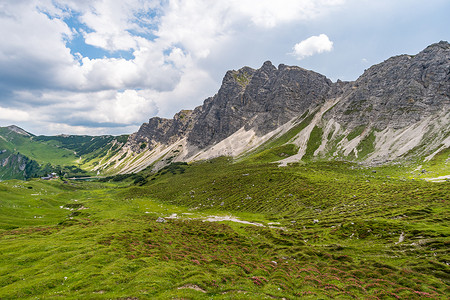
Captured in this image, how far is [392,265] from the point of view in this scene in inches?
1265

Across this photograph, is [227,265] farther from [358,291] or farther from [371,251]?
[371,251]

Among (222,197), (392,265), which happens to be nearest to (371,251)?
(392,265)


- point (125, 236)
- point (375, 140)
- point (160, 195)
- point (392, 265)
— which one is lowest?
point (160, 195)

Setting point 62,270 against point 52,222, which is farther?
point 52,222

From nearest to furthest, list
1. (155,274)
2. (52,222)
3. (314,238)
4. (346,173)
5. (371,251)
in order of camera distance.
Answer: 1. (155,274)
2. (371,251)
3. (314,238)
4. (52,222)
5. (346,173)

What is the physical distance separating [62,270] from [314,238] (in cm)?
4946

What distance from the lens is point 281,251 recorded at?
137ft

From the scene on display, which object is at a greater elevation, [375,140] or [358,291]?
[375,140]

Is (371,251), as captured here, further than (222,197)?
Result: No

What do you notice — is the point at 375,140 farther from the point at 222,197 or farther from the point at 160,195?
the point at 160,195

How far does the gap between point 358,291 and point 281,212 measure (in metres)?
60.2

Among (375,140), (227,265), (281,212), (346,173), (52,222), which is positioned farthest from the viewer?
(375,140)

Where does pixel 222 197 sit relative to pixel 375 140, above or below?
below

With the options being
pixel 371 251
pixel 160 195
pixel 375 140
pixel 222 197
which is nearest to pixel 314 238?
pixel 371 251
